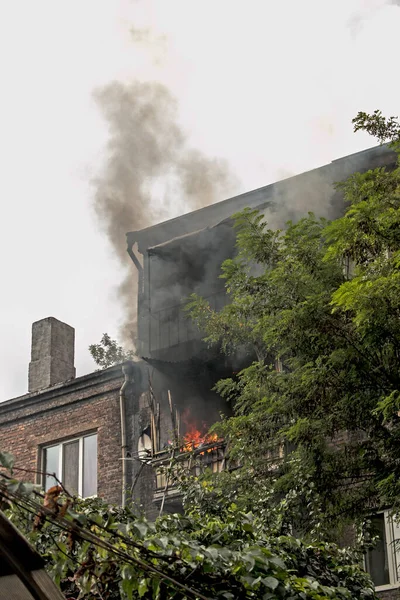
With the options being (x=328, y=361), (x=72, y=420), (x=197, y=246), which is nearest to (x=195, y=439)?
(x=72, y=420)

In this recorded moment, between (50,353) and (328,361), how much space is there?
12.2 m

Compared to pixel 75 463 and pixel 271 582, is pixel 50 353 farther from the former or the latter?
pixel 271 582

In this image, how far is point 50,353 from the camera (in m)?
22.4

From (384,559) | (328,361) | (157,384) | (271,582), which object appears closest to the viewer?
(271,582)

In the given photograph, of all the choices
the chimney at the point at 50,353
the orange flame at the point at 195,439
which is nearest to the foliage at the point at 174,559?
the orange flame at the point at 195,439

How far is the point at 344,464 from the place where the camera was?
39.6 ft

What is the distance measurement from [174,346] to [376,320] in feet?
32.0

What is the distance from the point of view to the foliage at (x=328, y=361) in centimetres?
1072

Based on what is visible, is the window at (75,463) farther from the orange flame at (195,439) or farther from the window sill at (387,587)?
Result: the window sill at (387,587)

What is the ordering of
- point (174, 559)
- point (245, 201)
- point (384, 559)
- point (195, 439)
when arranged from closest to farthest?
1. point (174, 559)
2. point (384, 559)
3. point (195, 439)
4. point (245, 201)

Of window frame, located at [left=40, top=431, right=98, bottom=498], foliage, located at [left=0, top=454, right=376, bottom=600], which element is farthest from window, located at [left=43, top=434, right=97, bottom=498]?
foliage, located at [left=0, top=454, right=376, bottom=600]

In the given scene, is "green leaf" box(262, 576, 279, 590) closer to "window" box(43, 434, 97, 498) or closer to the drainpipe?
the drainpipe

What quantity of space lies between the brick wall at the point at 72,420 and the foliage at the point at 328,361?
697cm

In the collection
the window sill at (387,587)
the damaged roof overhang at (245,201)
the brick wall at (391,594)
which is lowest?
the brick wall at (391,594)
